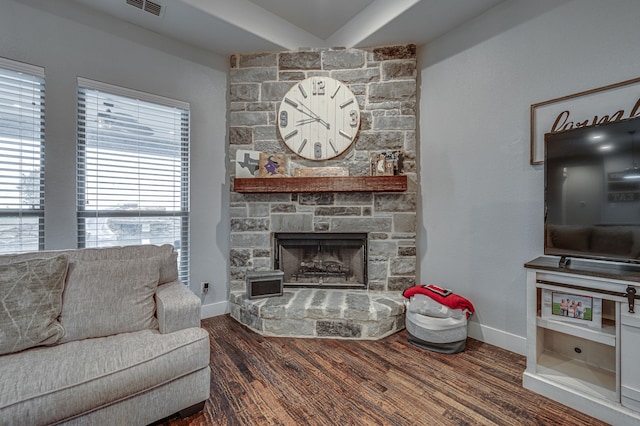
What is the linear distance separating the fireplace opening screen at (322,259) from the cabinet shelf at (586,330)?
1.54 meters

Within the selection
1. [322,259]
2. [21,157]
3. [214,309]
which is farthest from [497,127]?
[21,157]

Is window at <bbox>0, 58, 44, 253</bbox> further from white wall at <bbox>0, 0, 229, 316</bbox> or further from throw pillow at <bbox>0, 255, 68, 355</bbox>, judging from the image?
throw pillow at <bbox>0, 255, 68, 355</bbox>

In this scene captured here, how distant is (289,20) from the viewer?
115 inches

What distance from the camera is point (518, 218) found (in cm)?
218

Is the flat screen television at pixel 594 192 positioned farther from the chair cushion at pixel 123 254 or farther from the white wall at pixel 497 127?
the chair cushion at pixel 123 254

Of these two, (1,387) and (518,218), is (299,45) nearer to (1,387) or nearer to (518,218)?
(518,218)

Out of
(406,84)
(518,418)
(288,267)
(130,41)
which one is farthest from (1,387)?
(406,84)

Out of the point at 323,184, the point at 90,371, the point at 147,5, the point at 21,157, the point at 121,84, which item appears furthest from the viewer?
the point at 323,184

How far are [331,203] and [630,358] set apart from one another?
228cm

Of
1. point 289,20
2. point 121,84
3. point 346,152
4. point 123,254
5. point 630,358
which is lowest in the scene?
point 630,358

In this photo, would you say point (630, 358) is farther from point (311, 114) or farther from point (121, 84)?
point (121, 84)

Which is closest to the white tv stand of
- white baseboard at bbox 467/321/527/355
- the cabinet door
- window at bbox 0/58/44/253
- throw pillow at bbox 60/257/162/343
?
the cabinet door

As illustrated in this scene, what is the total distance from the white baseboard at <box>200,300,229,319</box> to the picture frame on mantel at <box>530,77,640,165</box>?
3175 millimetres

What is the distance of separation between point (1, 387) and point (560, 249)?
2917 millimetres
